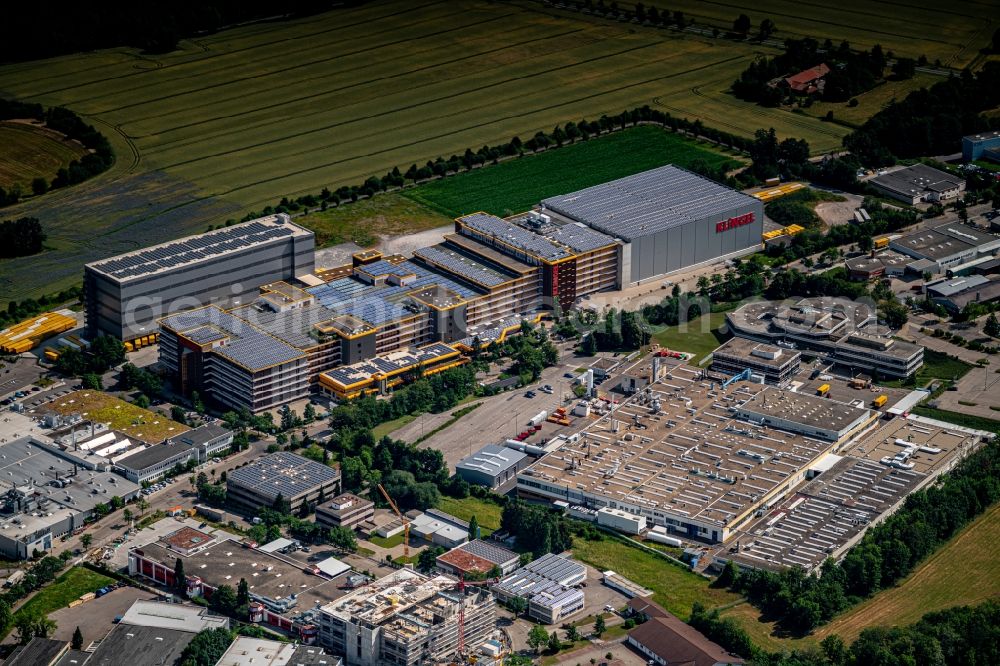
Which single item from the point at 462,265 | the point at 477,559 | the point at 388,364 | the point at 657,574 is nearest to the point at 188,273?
the point at 388,364

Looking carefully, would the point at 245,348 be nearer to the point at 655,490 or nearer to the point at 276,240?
the point at 276,240

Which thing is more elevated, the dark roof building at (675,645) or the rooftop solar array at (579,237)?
the rooftop solar array at (579,237)

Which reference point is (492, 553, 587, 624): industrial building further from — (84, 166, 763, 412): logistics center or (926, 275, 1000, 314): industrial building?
(926, 275, 1000, 314): industrial building

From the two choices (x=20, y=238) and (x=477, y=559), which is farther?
(x=20, y=238)

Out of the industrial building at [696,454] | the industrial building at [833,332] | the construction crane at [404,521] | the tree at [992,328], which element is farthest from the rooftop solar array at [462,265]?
the tree at [992,328]

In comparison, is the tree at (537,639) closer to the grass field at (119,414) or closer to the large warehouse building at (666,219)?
the grass field at (119,414)

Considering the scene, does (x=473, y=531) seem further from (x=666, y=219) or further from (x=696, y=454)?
(x=666, y=219)

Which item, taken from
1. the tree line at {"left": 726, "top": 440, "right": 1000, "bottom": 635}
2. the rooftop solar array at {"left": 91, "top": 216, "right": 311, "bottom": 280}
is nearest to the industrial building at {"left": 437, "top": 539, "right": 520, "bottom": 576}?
the tree line at {"left": 726, "top": 440, "right": 1000, "bottom": 635}
